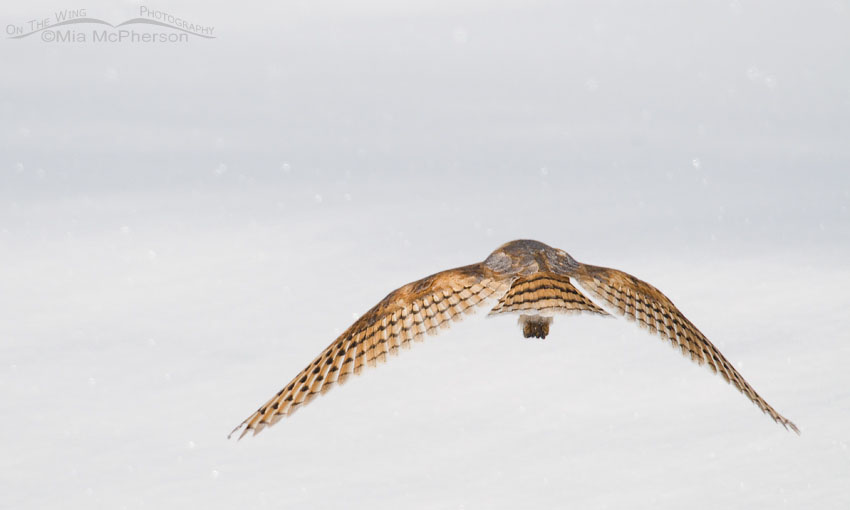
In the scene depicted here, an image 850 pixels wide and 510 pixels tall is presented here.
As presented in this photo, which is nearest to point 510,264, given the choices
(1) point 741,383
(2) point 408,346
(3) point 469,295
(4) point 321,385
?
(3) point 469,295

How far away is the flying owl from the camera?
32.1 ft

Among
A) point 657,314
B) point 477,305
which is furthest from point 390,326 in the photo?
point 657,314

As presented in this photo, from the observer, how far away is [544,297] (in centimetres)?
1016

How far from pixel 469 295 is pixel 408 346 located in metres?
0.76

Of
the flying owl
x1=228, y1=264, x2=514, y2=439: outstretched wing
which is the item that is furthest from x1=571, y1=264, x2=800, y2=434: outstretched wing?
x1=228, y1=264, x2=514, y2=439: outstretched wing

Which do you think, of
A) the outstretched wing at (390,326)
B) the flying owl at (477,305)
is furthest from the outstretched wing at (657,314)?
the outstretched wing at (390,326)

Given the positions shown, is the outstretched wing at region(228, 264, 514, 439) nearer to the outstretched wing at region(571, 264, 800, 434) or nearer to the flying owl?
the flying owl

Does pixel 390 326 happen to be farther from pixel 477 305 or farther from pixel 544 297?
pixel 544 297

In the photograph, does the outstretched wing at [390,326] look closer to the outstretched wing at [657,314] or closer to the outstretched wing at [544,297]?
the outstretched wing at [544,297]

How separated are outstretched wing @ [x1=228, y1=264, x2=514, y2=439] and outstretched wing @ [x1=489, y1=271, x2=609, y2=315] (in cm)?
11

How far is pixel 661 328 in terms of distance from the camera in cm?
1104

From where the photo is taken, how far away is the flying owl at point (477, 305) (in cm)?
980

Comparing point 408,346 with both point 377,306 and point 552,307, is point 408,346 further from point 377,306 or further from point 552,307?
point 552,307

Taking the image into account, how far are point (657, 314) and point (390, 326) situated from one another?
9.15 feet
